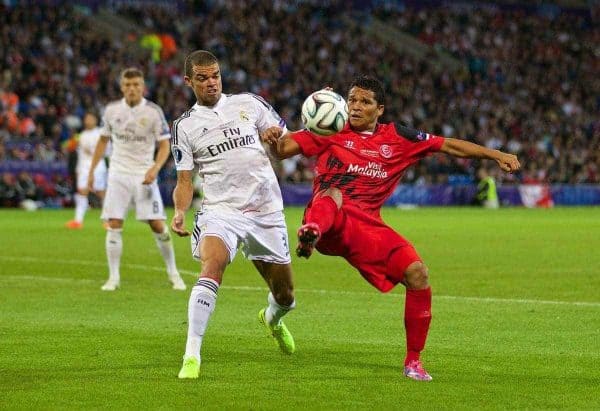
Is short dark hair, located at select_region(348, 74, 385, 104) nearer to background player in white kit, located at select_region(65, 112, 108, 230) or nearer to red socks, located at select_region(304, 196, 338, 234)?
red socks, located at select_region(304, 196, 338, 234)

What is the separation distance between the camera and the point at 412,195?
39.8 meters

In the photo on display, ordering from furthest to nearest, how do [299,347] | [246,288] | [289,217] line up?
[289,217], [246,288], [299,347]

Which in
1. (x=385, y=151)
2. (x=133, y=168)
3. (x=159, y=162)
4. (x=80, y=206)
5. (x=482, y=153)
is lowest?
(x=80, y=206)

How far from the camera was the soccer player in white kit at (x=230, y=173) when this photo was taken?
8.82 metres

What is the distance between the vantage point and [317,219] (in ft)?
26.6

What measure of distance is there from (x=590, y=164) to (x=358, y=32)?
36.3 feet

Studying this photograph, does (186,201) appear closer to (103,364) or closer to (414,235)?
(103,364)

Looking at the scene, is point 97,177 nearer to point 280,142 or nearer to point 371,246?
point 280,142

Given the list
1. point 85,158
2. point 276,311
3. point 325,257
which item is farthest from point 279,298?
point 85,158

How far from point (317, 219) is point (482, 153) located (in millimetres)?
1238

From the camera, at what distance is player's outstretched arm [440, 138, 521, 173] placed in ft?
27.3

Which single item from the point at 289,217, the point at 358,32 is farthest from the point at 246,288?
the point at 358,32

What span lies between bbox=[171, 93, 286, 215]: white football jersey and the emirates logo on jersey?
0.94m

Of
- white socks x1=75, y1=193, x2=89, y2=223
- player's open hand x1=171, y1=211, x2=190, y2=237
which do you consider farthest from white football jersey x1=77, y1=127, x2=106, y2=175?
player's open hand x1=171, y1=211, x2=190, y2=237
